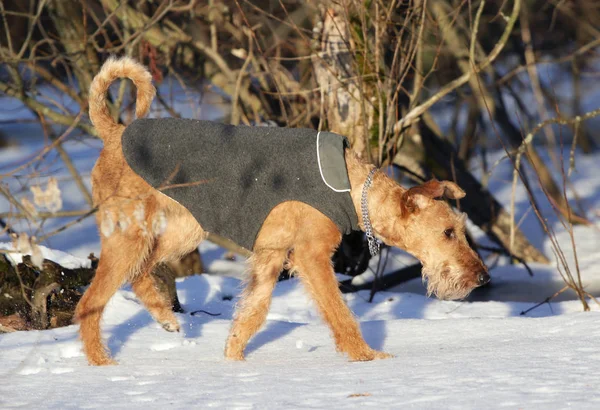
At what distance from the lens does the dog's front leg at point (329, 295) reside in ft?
12.3

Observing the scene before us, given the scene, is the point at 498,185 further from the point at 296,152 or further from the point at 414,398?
the point at 414,398

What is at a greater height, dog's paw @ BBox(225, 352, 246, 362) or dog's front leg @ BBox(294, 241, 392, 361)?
dog's front leg @ BBox(294, 241, 392, 361)

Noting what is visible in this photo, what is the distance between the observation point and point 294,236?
152 inches

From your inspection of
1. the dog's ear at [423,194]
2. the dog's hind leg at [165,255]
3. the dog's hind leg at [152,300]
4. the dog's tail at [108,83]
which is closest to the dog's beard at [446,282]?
the dog's ear at [423,194]

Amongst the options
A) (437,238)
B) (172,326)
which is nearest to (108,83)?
(172,326)

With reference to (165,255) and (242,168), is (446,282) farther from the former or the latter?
(165,255)

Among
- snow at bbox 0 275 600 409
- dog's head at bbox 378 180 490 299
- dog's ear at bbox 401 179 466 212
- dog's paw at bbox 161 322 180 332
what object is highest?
dog's ear at bbox 401 179 466 212

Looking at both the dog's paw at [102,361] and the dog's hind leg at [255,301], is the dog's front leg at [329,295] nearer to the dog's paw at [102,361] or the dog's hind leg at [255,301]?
the dog's hind leg at [255,301]

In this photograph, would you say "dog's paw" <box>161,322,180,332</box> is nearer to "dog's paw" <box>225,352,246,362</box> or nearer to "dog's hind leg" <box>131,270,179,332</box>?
"dog's hind leg" <box>131,270,179,332</box>

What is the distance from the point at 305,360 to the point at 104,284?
1.02 meters

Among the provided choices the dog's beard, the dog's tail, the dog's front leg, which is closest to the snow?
the dog's front leg

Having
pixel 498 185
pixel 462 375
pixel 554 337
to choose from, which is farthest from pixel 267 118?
pixel 498 185

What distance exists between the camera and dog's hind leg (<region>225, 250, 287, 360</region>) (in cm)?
392

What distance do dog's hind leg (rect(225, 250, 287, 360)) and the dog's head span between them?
0.57m
